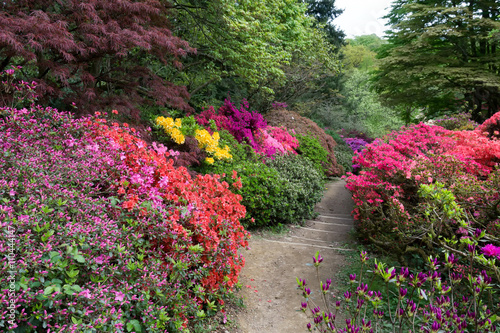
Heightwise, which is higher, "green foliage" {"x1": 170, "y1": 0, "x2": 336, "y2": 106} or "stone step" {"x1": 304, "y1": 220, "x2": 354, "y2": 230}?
"green foliage" {"x1": 170, "y1": 0, "x2": 336, "y2": 106}

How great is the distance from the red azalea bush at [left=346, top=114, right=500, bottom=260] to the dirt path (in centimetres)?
63

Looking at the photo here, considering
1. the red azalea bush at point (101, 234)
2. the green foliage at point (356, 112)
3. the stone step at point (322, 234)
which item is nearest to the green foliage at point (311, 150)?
the stone step at point (322, 234)

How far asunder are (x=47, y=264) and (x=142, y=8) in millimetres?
3516

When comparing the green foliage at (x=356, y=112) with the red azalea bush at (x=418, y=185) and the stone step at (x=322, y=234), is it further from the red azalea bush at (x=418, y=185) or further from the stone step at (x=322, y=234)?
the stone step at (x=322, y=234)

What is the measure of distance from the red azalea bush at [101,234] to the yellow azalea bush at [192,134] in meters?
1.32

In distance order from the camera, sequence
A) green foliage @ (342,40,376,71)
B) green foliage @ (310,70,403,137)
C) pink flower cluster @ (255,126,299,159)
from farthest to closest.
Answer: green foliage @ (342,40,376,71) → green foliage @ (310,70,403,137) → pink flower cluster @ (255,126,299,159)

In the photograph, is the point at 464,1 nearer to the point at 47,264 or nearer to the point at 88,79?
the point at 88,79

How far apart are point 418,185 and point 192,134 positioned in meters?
3.37

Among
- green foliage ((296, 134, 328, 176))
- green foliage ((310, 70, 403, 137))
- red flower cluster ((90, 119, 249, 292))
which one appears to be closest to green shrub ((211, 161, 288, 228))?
red flower cluster ((90, 119, 249, 292))

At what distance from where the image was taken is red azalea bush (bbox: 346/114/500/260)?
281 centimetres

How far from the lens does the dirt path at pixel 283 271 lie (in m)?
2.74

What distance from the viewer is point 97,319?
1.43 metres

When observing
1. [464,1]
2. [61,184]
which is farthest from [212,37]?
[464,1]

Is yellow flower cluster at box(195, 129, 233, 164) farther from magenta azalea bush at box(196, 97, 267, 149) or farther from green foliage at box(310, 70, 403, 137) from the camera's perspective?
green foliage at box(310, 70, 403, 137)
